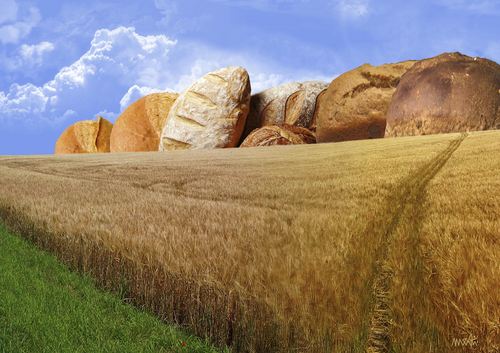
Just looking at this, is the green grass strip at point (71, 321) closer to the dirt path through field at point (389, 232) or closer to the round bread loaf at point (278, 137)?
the dirt path through field at point (389, 232)

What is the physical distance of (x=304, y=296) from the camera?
3.11 feet

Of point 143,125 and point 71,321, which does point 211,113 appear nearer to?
point 143,125

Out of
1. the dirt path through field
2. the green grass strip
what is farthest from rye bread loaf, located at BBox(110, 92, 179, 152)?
the green grass strip

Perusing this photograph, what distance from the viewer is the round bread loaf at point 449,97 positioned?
6430mm

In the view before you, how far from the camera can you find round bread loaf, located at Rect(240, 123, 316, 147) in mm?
9125

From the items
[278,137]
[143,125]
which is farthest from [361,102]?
[143,125]

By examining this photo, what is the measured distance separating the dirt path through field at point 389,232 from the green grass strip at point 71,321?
0.50m

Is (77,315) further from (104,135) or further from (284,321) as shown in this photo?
(104,135)

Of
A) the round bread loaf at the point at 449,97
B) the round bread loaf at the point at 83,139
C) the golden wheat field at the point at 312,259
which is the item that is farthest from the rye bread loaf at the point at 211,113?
the golden wheat field at the point at 312,259

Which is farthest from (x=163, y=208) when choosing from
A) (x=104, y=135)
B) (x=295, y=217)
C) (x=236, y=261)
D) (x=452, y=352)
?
(x=104, y=135)

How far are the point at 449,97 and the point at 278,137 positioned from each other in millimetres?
4244

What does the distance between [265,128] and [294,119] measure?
219 centimetres

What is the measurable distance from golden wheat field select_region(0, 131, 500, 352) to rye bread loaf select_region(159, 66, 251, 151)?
27.2ft

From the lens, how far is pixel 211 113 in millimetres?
10289
